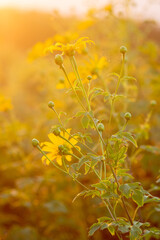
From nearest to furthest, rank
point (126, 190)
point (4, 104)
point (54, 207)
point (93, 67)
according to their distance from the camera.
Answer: point (126, 190)
point (93, 67)
point (54, 207)
point (4, 104)

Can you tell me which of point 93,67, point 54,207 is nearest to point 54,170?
point 54,207

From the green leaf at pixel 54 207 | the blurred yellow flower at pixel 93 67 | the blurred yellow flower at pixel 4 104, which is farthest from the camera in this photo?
the blurred yellow flower at pixel 4 104

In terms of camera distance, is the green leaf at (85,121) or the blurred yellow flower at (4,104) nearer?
the green leaf at (85,121)

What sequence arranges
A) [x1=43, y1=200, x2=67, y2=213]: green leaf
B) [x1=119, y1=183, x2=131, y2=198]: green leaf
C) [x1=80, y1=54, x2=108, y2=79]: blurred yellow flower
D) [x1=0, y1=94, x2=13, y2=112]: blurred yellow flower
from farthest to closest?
[x1=0, y1=94, x2=13, y2=112]: blurred yellow flower → [x1=43, y1=200, x2=67, y2=213]: green leaf → [x1=80, y1=54, x2=108, y2=79]: blurred yellow flower → [x1=119, y1=183, x2=131, y2=198]: green leaf

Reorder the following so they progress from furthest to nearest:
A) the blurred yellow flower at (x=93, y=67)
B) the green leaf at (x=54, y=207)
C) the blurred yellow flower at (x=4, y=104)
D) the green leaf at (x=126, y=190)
A: the blurred yellow flower at (x=4, y=104) < the green leaf at (x=54, y=207) < the blurred yellow flower at (x=93, y=67) < the green leaf at (x=126, y=190)

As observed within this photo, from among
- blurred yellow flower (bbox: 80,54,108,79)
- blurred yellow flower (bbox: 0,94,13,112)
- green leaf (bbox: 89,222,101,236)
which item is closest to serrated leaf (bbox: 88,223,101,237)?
green leaf (bbox: 89,222,101,236)

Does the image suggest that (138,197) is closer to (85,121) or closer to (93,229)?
(93,229)

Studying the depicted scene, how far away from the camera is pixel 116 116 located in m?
1.87

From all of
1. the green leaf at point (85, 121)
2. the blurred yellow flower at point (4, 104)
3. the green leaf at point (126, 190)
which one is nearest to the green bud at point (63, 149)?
the green leaf at point (85, 121)

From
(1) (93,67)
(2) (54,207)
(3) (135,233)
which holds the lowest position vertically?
(3) (135,233)

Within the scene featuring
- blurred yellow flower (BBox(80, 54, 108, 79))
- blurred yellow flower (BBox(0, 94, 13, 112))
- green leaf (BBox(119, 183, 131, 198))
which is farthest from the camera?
blurred yellow flower (BBox(0, 94, 13, 112))

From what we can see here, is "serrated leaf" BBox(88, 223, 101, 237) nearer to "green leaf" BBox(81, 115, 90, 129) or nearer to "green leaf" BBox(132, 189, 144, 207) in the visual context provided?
"green leaf" BBox(132, 189, 144, 207)

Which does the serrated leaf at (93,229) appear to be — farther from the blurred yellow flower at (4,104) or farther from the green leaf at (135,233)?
the blurred yellow flower at (4,104)

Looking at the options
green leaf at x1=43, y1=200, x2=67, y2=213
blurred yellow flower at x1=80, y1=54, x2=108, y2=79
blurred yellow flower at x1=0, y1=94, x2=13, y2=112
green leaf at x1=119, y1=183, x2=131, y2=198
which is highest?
blurred yellow flower at x1=0, y1=94, x2=13, y2=112
